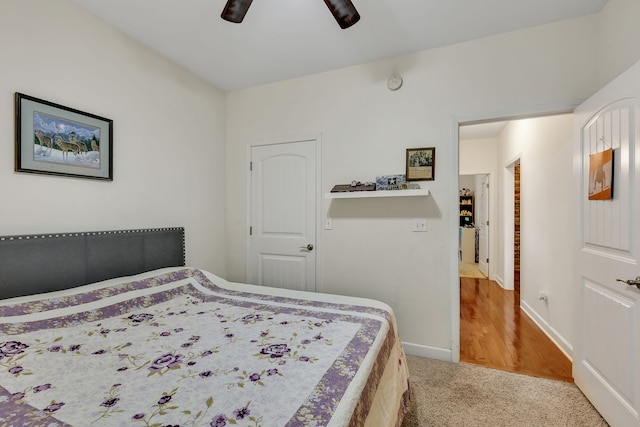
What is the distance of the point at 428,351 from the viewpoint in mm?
2389

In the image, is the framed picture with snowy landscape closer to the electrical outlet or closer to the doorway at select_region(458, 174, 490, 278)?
the electrical outlet

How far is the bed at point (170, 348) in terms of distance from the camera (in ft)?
2.70

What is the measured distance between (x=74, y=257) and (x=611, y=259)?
320cm

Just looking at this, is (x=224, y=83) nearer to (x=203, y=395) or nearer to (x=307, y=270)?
(x=307, y=270)

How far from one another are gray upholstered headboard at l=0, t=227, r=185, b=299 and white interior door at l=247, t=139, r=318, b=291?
0.93 m

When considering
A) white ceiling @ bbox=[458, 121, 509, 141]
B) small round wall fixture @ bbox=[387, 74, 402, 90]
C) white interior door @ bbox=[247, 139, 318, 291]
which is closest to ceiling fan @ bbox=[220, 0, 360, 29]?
small round wall fixture @ bbox=[387, 74, 402, 90]

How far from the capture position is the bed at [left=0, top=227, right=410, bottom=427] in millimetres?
822

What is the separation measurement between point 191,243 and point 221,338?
1720mm

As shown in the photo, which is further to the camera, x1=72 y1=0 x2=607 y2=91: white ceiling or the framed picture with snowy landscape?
x1=72 y1=0 x2=607 y2=91: white ceiling

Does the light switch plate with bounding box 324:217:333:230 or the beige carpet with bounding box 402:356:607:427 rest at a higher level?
the light switch plate with bounding box 324:217:333:230

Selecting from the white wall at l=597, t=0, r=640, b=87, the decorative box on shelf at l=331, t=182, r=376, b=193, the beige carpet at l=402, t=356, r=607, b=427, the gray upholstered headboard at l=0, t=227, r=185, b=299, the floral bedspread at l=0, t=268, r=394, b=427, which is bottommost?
the beige carpet at l=402, t=356, r=607, b=427

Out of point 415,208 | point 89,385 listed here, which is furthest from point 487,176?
point 89,385

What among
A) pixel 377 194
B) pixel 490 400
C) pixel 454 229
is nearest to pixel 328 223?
pixel 377 194

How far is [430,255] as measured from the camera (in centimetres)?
240
